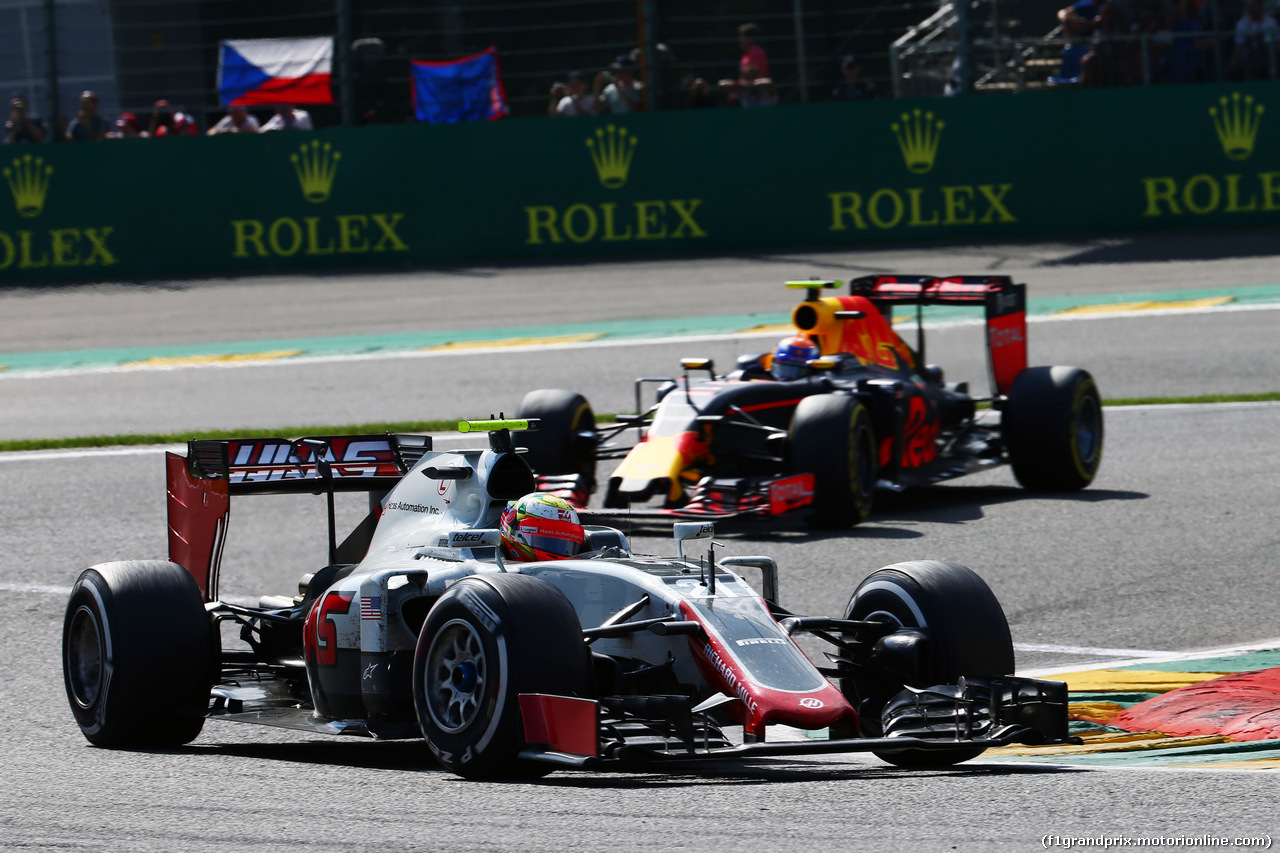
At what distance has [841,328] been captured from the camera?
1385cm

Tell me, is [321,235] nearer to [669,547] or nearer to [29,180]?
[29,180]

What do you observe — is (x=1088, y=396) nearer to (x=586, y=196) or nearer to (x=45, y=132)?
(x=586, y=196)

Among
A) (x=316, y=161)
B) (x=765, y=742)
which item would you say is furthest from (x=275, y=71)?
(x=765, y=742)

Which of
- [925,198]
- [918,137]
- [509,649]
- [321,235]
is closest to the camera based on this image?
[509,649]

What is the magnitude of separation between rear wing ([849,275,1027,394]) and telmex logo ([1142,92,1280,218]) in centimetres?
990

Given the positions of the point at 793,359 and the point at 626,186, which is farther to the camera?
the point at 626,186

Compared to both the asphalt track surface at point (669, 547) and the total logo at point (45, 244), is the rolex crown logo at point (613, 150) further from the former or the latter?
the total logo at point (45, 244)

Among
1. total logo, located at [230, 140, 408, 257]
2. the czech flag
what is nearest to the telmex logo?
total logo, located at [230, 140, 408, 257]

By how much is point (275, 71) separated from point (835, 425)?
45.6 feet

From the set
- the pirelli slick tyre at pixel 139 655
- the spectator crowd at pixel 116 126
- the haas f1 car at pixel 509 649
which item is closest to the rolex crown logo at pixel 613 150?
the spectator crowd at pixel 116 126

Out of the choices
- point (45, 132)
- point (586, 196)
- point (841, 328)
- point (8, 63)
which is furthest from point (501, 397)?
point (8, 63)

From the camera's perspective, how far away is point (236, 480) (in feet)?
28.3

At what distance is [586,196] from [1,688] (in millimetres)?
16389

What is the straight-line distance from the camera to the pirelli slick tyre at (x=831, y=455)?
12352mm
